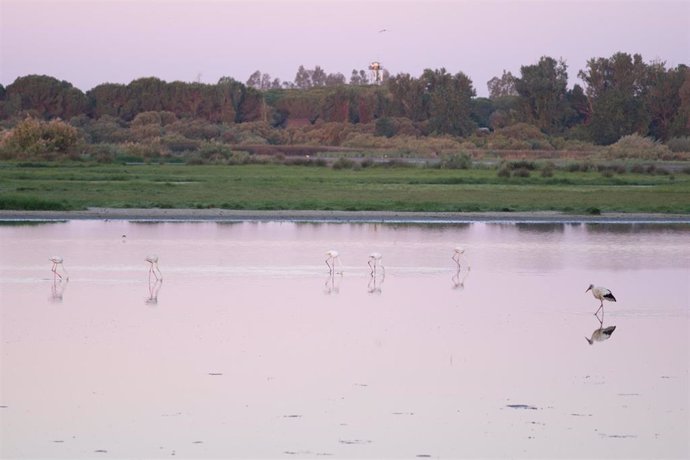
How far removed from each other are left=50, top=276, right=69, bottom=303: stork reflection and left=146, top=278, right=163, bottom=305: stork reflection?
1209mm

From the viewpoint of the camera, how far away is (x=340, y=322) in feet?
48.6

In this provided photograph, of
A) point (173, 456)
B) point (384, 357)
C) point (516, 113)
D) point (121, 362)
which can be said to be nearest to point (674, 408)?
point (384, 357)

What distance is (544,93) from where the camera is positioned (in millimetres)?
102125

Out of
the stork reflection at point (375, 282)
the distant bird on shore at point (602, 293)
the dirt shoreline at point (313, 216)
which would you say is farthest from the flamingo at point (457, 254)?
the dirt shoreline at point (313, 216)

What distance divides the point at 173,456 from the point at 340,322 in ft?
19.5

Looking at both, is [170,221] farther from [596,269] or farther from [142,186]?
[596,269]

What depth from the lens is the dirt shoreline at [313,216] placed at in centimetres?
2958

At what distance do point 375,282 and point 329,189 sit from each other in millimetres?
20133

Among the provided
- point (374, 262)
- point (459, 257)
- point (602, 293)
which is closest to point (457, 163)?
point (459, 257)

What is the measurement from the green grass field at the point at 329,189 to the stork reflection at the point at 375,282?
1215 cm

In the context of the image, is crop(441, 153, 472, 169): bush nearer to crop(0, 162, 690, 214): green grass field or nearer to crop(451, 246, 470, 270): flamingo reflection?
crop(0, 162, 690, 214): green grass field

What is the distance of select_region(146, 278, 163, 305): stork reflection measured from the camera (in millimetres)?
16344

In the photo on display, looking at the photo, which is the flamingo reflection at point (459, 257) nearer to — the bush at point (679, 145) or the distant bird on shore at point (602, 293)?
the distant bird on shore at point (602, 293)

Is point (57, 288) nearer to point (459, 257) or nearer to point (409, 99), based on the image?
point (459, 257)
